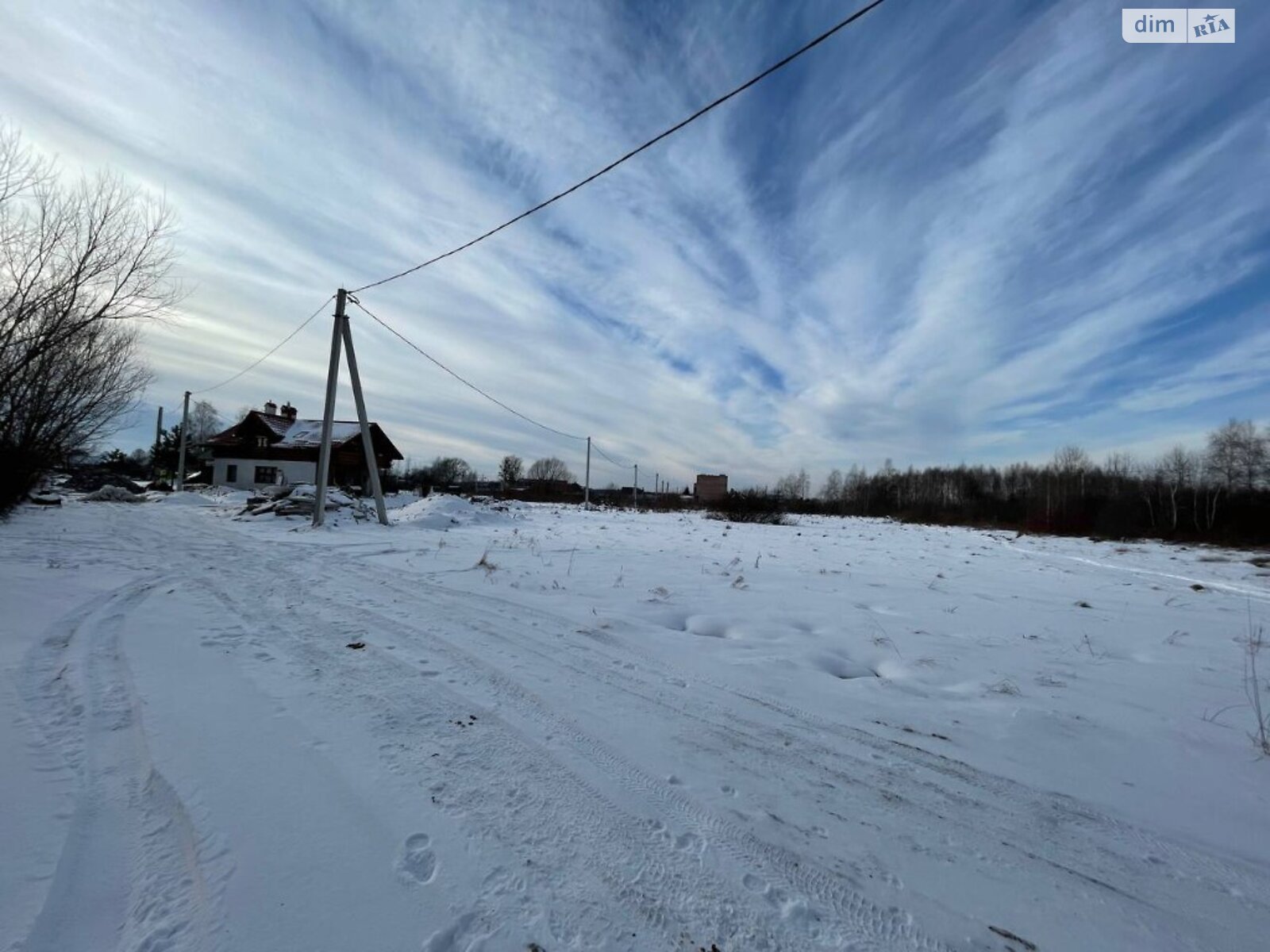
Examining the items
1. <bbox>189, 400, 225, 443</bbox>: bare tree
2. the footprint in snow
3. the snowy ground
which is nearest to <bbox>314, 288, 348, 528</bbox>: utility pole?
the snowy ground

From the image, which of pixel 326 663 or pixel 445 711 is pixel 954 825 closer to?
pixel 445 711

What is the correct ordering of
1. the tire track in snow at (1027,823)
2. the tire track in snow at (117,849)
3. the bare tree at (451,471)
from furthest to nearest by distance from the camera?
the bare tree at (451,471) < the tire track in snow at (1027,823) < the tire track in snow at (117,849)

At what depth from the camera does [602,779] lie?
239 centimetres

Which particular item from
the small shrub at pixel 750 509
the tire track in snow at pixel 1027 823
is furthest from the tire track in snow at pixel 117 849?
the small shrub at pixel 750 509

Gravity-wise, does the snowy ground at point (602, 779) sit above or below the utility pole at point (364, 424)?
below

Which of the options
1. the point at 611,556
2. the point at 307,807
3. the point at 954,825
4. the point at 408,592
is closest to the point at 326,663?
the point at 307,807

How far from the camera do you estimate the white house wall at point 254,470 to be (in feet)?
118

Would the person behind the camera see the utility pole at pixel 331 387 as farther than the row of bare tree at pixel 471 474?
No

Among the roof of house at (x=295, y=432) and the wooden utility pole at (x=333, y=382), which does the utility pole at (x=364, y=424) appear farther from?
the roof of house at (x=295, y=432)

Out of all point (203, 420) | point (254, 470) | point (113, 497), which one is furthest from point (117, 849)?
point (203, 420)

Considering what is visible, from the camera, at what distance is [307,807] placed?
2.02 metres

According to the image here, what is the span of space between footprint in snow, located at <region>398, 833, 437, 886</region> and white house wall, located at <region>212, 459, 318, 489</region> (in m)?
39.9

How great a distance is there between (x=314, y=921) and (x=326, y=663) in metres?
2.41

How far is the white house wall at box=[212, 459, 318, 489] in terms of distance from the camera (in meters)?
35.9
